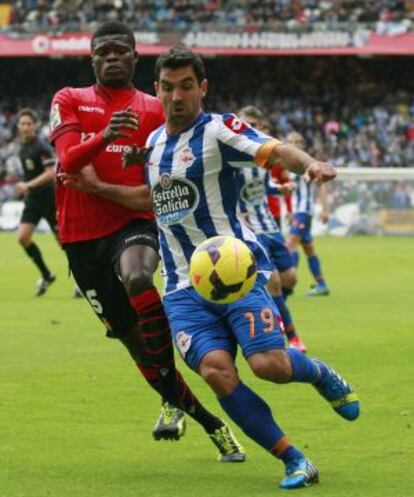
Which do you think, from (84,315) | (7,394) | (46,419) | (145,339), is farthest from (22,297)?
(145,339)

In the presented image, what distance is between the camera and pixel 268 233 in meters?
13.7

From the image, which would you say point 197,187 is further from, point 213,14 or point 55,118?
point 213,14

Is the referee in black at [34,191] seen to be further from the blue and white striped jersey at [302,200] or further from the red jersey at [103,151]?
the red jersey at [103,151]

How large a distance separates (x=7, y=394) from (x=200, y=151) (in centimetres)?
391

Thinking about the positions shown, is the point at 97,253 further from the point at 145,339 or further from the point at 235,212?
the point at 235,212

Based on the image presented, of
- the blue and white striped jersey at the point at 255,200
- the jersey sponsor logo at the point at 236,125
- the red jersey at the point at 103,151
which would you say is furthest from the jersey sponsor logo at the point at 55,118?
the blue and white striped jersey at the point at 255,200

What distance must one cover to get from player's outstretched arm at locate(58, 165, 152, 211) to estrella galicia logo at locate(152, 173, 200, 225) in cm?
71

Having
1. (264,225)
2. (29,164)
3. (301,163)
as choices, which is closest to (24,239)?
(29,164)

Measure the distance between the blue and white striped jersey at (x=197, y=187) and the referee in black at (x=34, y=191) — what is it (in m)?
11.9

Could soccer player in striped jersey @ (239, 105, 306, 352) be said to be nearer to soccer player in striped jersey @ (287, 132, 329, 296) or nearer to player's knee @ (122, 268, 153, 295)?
player's knee @ (122, 268, 153, 295)

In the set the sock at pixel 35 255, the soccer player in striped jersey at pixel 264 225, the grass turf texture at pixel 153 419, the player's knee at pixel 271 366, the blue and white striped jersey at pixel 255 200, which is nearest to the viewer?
the player's knee at pixel 271 366

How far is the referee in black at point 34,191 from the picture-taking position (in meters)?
19.5

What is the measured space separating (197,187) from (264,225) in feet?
20.3

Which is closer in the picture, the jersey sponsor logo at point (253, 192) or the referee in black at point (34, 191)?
the jersey sponsor logo at point (253, 192)
